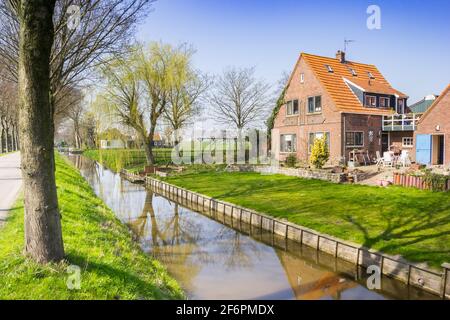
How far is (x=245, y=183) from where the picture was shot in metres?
23.2

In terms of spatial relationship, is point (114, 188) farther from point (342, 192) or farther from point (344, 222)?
point (344, 222)

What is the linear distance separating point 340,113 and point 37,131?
76.6 ft

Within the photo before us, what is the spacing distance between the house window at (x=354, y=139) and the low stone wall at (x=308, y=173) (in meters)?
4.83

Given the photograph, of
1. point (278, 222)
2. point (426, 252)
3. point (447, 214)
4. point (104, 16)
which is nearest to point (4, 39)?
point (104, 16)

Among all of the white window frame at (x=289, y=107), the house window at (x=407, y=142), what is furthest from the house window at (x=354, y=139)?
the white window frame at (x=289, y=107)

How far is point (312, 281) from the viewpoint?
9.57m

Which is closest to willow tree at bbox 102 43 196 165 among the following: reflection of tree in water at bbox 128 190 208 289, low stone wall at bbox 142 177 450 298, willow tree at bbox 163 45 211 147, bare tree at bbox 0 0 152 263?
willow tree at bbox 163 45 211 147

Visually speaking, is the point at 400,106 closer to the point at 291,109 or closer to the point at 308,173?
the point at 291,109

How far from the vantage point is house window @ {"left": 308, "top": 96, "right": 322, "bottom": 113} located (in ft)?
90.5

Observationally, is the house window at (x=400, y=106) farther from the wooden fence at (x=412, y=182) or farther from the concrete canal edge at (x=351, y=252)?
the concrete canal edge at (x=351, y=252)

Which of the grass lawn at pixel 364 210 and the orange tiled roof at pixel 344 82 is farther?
the orange tiled roof at pixel 344 82

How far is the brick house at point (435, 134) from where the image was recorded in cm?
2135

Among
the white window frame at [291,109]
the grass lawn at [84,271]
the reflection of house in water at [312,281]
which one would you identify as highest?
the white window frame at [291,109]
